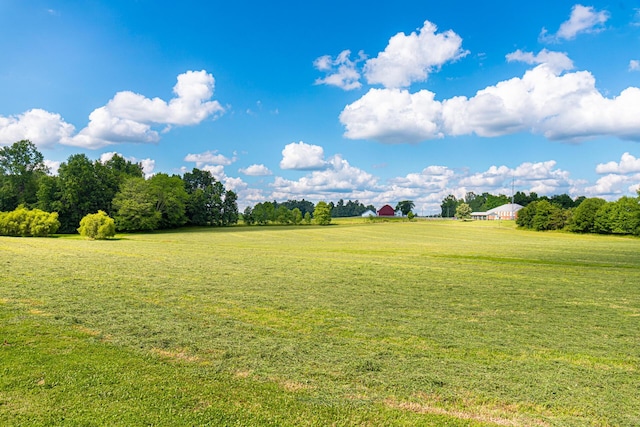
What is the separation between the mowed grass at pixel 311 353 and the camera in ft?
16.4

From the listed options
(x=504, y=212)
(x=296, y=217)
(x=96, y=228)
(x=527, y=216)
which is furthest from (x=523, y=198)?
(x=96, y=228)

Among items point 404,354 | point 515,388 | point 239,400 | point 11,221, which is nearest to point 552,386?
point 515,388

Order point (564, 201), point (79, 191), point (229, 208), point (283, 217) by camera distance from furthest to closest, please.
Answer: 1. point (564, 201)
2. point (283, 217)
3. point (229, 208)
4. point (79, 191)

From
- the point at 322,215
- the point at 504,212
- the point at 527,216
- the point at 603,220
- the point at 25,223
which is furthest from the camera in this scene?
the point at 504,212

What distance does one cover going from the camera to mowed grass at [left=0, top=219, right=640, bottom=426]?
4.99m

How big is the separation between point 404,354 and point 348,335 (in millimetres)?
1560

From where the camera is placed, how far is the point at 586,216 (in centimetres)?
6944

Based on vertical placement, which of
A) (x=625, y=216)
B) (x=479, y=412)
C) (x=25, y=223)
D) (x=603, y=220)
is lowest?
(x=479, y=412)

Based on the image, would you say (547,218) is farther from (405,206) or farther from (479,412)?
(405,206)

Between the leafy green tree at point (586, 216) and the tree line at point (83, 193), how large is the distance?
73.8 meters

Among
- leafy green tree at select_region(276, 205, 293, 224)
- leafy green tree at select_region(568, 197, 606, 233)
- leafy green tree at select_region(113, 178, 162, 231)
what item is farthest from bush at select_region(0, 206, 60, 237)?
leafy green tree at select_region(568, 197, 606, 233)

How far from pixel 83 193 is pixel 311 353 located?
68201 millimetres

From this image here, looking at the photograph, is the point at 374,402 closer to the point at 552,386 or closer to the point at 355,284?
the point at 552,386

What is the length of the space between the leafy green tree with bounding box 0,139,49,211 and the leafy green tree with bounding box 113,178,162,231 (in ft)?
44.0
